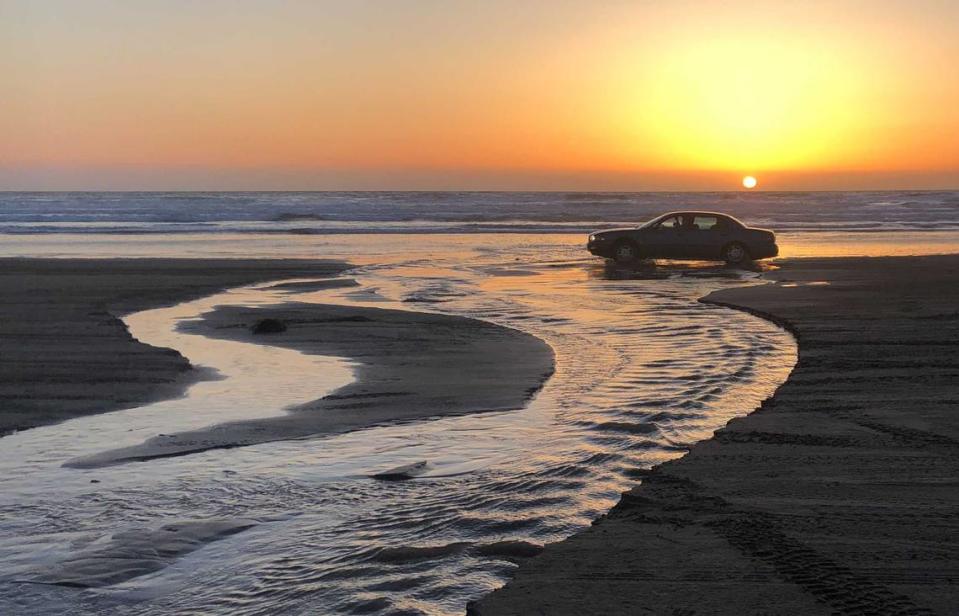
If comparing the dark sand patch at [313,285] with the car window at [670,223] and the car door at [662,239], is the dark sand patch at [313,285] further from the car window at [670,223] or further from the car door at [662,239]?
the car window at [670,223]

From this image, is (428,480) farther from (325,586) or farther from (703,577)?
(703,577)

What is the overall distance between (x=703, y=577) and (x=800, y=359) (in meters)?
6.72

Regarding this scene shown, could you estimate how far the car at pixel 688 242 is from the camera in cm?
2703

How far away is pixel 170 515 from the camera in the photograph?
5566 millimetres

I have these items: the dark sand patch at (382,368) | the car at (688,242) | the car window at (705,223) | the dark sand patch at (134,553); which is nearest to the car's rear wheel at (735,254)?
the car at (688,242)

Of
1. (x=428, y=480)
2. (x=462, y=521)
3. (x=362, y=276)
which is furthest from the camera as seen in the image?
(x=362, y=276)

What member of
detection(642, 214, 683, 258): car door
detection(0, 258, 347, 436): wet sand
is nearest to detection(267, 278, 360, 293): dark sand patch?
detection(0, 258, 347, 436): wet sand

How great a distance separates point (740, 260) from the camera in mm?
26969

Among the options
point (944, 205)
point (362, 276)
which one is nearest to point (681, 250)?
point (362, 276)

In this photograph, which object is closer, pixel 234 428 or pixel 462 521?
pixel 462 521

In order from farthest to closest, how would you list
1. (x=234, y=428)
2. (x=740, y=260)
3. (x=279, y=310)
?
(x=740, y=260)
(x=279, y=310)
(x=234, y=428)

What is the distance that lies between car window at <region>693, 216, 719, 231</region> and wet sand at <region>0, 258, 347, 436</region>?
9258mm

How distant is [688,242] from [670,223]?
2.32 feet

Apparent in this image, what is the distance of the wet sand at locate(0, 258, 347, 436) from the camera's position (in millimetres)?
9070
